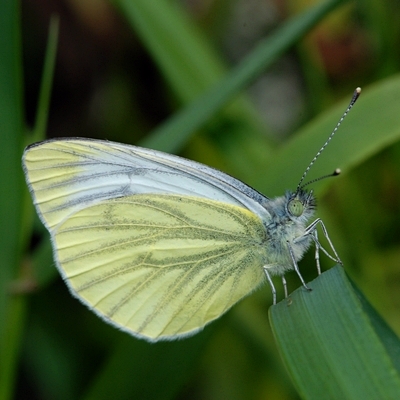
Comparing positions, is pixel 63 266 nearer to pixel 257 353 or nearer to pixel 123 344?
pixel 123 344

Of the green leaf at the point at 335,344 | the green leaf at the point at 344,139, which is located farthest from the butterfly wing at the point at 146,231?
the green leaf at the point at 335,344

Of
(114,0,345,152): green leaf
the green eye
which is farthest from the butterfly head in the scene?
(114,0,345,152): green leaf

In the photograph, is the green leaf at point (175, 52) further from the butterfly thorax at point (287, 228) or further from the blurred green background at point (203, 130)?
the butterfly thorax at point (287, 228)

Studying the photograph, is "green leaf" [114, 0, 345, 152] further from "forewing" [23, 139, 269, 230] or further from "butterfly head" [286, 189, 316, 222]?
"butterfly head" [286, 189, 316, 222]

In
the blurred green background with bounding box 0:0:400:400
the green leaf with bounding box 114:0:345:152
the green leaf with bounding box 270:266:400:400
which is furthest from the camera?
the green leaf with bounding box 114:0:345:152

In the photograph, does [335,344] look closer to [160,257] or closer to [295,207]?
[295,207]

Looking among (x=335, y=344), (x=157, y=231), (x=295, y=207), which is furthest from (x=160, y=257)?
(x=335, y=344)

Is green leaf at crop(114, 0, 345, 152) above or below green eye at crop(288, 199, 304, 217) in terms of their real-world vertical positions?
above

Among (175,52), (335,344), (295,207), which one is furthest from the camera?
(175,52)

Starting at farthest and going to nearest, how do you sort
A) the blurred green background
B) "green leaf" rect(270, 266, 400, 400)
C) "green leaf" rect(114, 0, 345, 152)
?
"green leaf" rect(114, 0, 345, 152)
the blurred green background
"green leaf" rect(270, 266, 400, 400)
